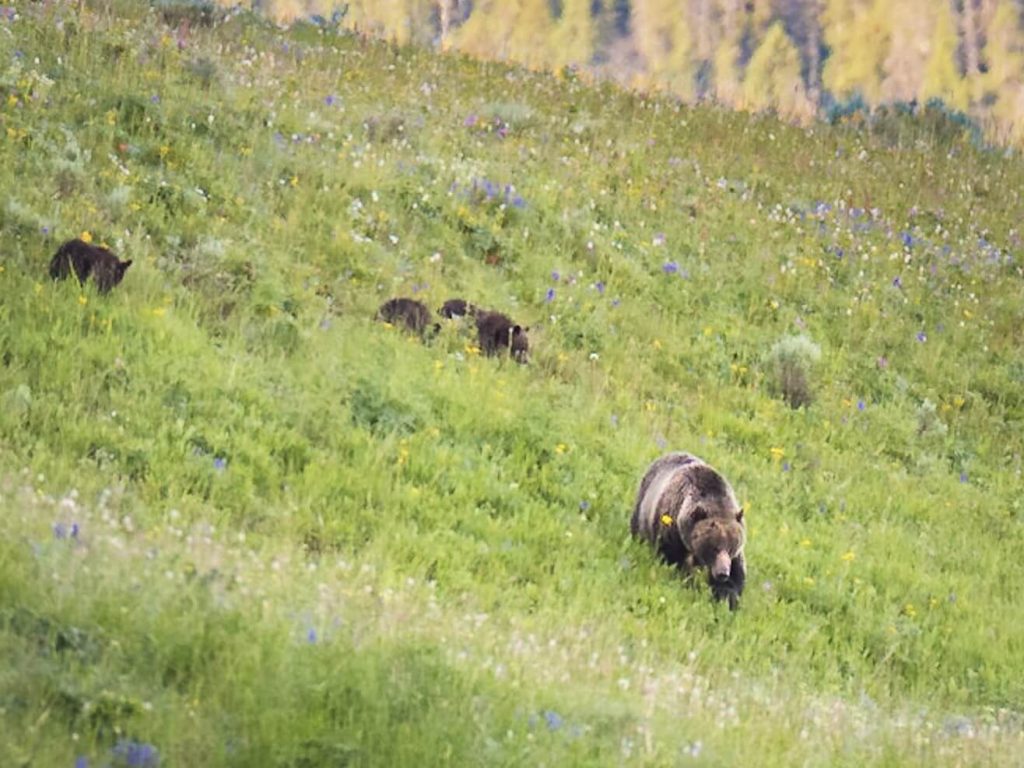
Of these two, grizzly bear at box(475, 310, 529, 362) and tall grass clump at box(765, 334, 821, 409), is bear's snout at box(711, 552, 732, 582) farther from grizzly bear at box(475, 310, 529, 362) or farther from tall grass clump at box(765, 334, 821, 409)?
tall grass clump at box(765, 334, 821, 409)

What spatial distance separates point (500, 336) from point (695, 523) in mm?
3155

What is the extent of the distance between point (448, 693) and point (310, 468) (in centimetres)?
307

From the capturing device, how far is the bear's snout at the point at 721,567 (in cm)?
718

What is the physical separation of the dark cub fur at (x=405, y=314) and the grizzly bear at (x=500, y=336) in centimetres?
52

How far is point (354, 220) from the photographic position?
1135cm

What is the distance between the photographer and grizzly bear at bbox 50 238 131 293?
8.00m

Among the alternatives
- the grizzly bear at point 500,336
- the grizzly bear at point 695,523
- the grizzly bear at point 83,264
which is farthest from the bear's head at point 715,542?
the grizzly bear at point 83,264

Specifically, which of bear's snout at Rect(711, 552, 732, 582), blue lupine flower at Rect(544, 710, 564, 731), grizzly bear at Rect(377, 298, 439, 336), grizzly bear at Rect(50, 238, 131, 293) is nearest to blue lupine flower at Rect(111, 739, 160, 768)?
blue lupine flower at Rect(544, 710, 564, 731)

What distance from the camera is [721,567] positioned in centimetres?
718

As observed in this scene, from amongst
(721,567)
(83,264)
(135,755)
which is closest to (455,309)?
(83,264)

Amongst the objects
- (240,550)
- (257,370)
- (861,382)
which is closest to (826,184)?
(861,382)

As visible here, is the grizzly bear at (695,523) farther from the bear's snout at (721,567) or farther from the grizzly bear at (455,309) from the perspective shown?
the grizzly bear at (455,309)

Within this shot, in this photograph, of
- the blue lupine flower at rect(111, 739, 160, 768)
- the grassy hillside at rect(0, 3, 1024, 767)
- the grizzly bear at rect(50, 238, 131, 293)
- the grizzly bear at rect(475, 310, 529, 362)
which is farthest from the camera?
the grizzly bear at rect(475, 310, 529, 362)

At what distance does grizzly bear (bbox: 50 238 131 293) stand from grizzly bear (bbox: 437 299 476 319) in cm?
306
